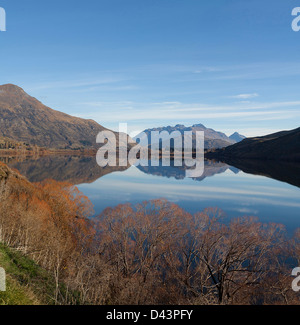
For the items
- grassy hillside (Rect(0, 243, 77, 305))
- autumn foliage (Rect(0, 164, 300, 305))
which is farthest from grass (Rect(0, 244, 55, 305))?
autumn foliage (Rect(0, 164, 300, 305))

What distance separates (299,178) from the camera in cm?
10519

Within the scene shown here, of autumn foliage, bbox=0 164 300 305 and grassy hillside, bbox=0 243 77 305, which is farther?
autumn foliage, bbox=0 164 300 305

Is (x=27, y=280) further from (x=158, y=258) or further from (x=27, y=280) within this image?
(x=158, y=258)

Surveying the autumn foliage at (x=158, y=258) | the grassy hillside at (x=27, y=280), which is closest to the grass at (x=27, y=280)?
the grassy hillside at (x=27, y=280)

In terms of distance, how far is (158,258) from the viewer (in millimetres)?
31672

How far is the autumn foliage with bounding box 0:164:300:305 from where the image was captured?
23.1 m

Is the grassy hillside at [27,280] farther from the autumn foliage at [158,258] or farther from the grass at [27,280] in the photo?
the autumn foliage at [158,258]

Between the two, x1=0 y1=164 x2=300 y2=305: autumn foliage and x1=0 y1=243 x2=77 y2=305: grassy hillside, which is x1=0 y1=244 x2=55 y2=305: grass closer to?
x1=0 y1=243 x2=77 y2=305: grassy hillside

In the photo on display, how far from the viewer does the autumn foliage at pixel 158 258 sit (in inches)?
911

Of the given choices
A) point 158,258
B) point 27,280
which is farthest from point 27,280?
point 158,258
